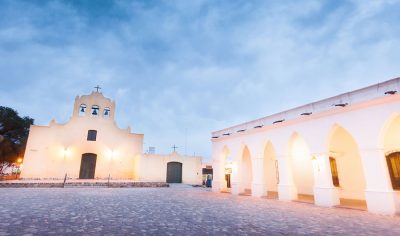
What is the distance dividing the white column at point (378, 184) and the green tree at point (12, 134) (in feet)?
118

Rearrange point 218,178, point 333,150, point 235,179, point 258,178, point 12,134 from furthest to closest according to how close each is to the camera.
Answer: point 12,134 → point 218,178 → point 235,179 → point 258,178 → point 333,150

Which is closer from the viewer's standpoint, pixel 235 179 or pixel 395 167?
pixel 395 167

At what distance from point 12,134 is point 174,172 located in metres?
22.8

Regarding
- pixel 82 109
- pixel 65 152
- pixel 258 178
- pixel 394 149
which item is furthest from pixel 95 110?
pixel 394 149

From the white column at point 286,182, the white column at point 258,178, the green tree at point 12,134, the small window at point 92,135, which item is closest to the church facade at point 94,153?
the small window at point 92,135

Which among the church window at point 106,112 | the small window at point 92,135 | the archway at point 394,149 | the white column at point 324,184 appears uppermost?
the church window at point 106,112

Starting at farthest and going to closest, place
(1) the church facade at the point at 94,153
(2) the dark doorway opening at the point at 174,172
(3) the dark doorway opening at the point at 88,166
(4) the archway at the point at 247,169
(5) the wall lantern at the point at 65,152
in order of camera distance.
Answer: (2) the dark doorway opening at the point at 174,172
(3) the dark doorway opening at the point at 88,166
(5) the wall lantern at the point at 65,152
(1) the church facade at the point at 94,153
(4) the archway at the point at 247,169

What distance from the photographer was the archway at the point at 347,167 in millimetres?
13305

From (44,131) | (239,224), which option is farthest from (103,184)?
(239,224)

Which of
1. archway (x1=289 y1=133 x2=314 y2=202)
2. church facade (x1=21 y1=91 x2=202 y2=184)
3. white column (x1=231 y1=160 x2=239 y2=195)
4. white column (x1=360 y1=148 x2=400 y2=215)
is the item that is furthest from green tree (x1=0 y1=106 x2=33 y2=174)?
white column (x1=360 y1=148 x2=400 y2=215)

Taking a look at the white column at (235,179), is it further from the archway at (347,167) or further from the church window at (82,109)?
Result: the church window at (82,109)

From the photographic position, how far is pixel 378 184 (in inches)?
378

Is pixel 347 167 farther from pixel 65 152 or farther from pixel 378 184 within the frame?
pixel 65 152

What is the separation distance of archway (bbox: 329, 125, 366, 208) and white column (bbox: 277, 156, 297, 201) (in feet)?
9.22
